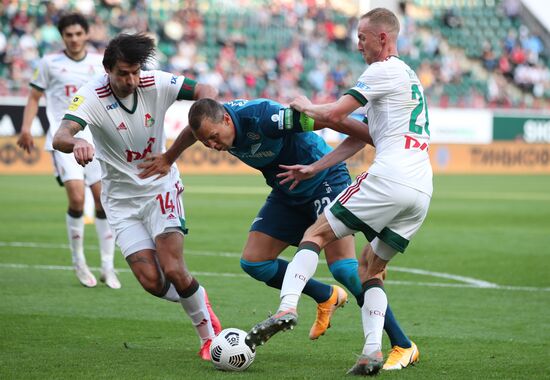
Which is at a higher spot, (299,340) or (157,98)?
(157,98)

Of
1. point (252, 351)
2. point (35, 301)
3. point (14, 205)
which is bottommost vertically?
point (14, 205)

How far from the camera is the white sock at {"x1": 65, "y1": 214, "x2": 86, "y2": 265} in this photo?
1021 centimetres

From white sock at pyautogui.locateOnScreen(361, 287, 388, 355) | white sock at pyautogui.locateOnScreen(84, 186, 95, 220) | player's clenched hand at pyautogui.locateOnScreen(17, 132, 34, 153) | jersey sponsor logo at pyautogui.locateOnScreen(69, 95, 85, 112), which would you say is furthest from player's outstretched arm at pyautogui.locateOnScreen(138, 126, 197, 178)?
white sock at pyautogui.locateOnScreen(84, 186, 95, 220)

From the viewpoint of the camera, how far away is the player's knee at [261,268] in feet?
23.7

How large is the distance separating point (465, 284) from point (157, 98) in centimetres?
492

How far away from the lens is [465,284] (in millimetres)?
10797

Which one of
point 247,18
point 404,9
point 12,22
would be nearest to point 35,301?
point 12,22

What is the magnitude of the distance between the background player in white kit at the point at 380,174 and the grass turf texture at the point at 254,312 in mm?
559

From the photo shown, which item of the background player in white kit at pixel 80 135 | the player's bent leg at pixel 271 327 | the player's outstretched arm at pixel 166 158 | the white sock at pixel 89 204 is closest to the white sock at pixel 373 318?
the player's bent leg at pixel 271 327

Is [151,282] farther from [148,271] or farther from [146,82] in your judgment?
[146,82]

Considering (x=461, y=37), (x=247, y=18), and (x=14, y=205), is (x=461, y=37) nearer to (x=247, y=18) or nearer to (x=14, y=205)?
(x=247, y=18)

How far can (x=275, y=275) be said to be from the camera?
732cm

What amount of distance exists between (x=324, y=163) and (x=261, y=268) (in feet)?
3.29

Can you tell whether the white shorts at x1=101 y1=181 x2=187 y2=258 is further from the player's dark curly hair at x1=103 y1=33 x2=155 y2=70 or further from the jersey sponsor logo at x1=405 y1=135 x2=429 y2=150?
the jersey sponsor logo at x1=405 y1=135 x2=429 y2=150
